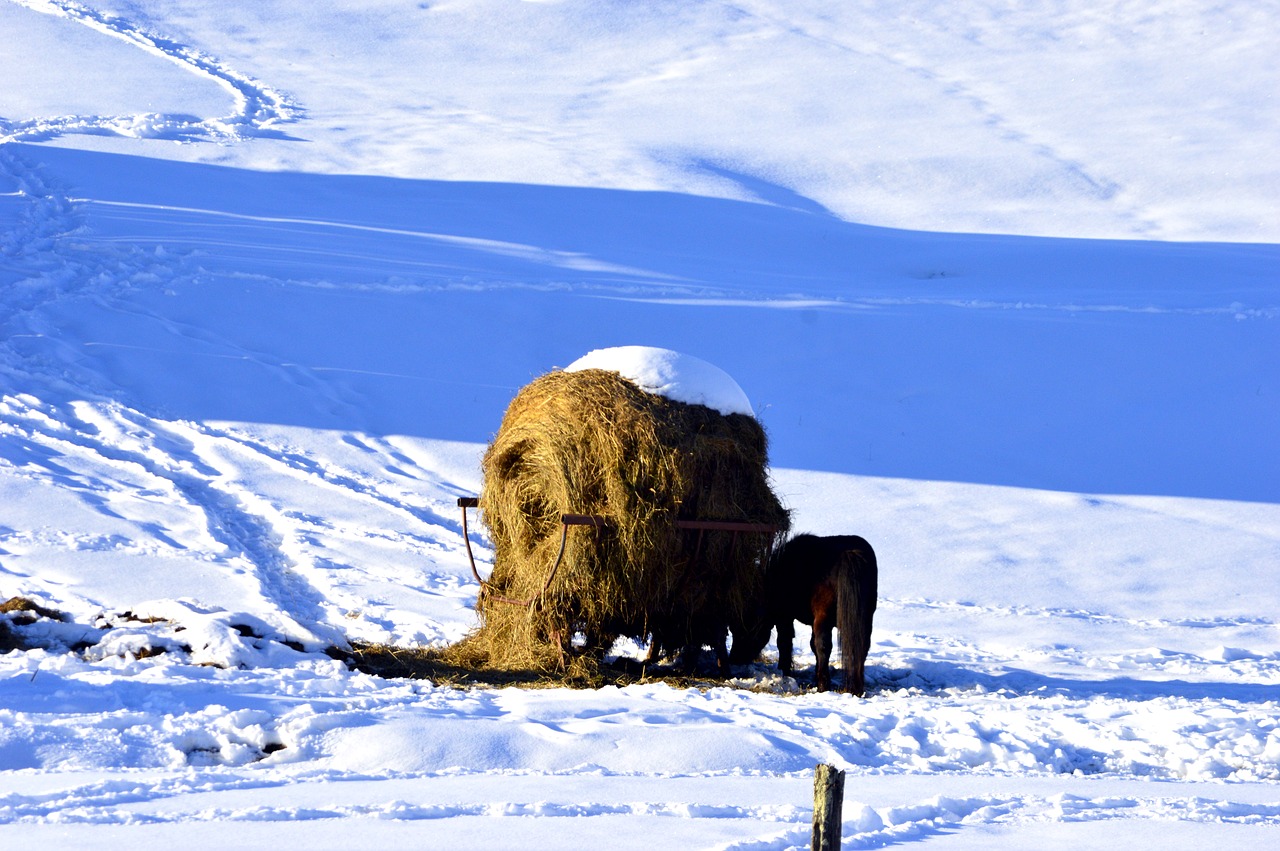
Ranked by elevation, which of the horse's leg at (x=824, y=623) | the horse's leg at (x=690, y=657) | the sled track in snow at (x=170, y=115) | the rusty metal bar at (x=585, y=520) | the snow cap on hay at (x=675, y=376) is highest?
the sled track in snow at (x=170, y=115)

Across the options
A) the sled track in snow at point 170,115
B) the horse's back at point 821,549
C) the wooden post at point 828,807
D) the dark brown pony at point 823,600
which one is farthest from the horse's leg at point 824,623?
the sled track in snow at point 170,115

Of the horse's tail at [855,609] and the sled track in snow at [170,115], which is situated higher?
the sled track in snow at [170,115]

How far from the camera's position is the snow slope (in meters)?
5.88

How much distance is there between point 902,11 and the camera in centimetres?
4662

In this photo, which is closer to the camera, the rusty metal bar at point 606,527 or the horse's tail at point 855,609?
the rusty metal bar at point 606,527

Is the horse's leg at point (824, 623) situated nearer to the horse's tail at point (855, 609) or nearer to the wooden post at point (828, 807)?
the horse's tail at point (855, 609)

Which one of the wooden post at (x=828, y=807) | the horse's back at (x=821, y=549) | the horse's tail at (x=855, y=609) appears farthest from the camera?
the horse's back at (x=821, y=549)

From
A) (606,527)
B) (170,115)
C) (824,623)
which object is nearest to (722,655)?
(824,623)

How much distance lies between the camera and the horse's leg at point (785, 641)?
8645mm

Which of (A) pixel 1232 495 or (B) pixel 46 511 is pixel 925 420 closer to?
(A) pixel 1232 495

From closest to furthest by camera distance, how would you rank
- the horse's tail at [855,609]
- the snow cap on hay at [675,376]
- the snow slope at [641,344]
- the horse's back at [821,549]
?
1. the snow slope at [641,344]
2. the horse's tail at [855,609]
3. the snow cap on hay at [675,376]
4. the horse's back at [821,549]

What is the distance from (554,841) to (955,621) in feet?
22.6

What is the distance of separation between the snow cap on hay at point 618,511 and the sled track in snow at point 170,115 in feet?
73.1

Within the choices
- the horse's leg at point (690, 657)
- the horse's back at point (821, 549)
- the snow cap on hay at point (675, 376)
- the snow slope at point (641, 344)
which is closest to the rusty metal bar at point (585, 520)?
the snow cap on hay at point (675, 376)
